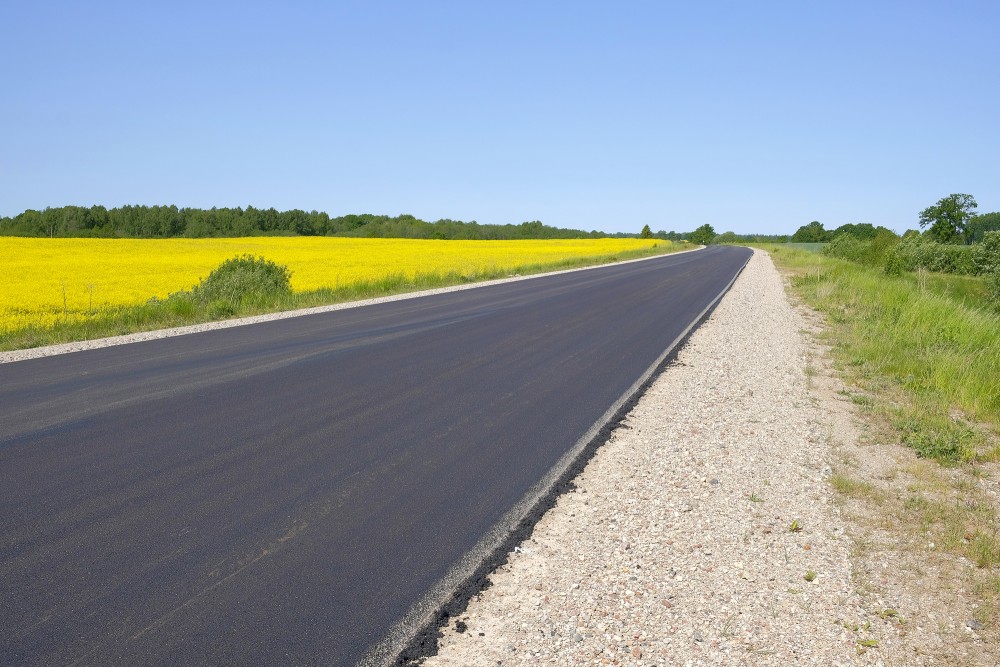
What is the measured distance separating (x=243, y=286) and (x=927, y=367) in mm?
15420

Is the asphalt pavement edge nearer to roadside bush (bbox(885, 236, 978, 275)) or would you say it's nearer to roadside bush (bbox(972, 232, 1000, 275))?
roadside bush (bbox(972, 232, 1000, 275))

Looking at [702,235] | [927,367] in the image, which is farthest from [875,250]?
[702,235]

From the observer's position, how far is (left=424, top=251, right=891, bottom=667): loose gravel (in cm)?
328

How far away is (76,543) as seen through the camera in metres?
4.13

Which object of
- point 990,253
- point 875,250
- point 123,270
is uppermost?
point 990,253

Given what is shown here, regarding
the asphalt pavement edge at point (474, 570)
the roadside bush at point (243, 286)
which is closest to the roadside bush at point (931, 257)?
the roadside bush at point (243, 286)

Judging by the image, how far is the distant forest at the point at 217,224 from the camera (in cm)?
6862

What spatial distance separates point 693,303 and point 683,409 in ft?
41.6

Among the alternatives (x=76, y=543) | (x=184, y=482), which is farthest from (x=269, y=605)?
(x=184, y=482)

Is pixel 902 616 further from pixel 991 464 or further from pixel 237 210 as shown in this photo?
pixel 237 210

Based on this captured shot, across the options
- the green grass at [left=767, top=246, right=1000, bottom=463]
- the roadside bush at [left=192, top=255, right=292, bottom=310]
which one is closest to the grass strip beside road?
the green grass at [left=767, top=246, right=1000, bottom=463]

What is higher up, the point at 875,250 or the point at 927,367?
the point at 875,250

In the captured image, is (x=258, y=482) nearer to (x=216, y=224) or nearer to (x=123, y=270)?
(x=123, y=270)

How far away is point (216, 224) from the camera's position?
8088 centimetres
